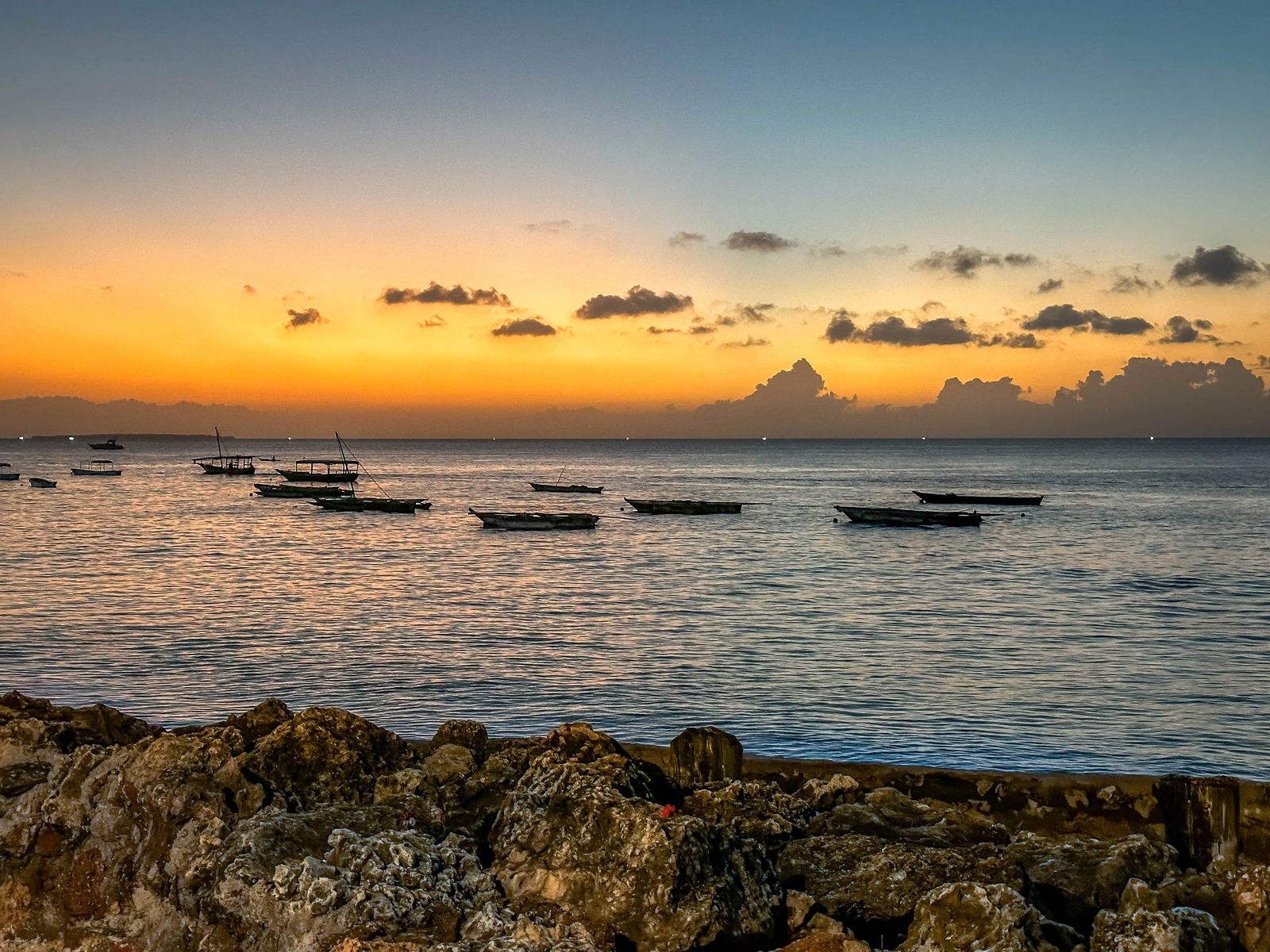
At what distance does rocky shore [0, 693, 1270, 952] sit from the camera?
8.06 m

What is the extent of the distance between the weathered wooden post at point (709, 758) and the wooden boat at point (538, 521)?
62.0 m

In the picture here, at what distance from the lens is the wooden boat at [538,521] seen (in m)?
74.4

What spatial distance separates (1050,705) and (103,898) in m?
20.2

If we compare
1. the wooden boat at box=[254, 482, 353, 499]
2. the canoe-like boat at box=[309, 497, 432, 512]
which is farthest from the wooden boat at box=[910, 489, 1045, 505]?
the wooden boat at box=[254, 482, 353, 499]

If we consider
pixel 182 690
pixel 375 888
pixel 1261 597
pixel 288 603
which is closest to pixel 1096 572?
pixel 1261 597

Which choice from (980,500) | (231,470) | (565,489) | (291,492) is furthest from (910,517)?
(231,470)

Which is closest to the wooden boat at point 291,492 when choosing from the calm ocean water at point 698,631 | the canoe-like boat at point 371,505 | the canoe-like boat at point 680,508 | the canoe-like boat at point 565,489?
the canoe-like boat at point 371,505

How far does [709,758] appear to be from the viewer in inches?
472

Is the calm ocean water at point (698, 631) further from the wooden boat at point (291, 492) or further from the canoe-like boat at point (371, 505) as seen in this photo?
the wooden boat at point (291, 492)

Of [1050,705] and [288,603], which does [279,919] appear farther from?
[288,603]

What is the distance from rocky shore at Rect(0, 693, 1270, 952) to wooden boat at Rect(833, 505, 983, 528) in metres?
68.3

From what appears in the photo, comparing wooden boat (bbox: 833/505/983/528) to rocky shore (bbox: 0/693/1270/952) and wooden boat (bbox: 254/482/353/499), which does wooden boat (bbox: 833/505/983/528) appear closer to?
wooden boat (bbox: 254/482/353/499)

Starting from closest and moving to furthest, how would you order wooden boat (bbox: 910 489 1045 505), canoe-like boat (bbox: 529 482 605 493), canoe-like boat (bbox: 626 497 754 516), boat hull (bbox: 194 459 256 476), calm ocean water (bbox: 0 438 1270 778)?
calm ocean water (bbox: 0 438 1270 778)
canoe-like boat (bbox: 626 497 754 516)
wooden boat (bbox: 910 489 1045 505)
canoe-like boat (bbox: 529 482 605 493)
boat hull (bbox: 194 459 256 476)

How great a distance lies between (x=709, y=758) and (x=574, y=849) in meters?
3.50
